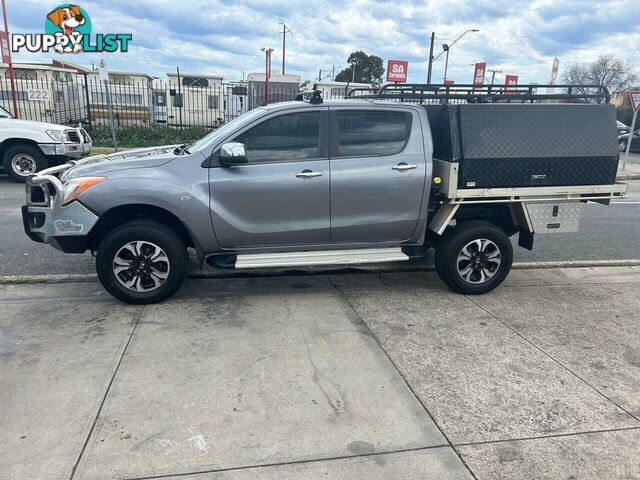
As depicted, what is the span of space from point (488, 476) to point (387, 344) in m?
1.47

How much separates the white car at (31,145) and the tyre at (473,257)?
900 centimetres

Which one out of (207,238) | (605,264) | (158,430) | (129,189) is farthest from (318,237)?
(605,264)

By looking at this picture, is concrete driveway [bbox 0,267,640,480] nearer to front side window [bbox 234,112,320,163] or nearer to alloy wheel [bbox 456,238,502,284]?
alloy wheel [bbox 456,238,502,284]

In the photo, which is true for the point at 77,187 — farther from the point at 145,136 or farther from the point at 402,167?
the point at 145,136

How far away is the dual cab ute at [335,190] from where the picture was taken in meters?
4.43

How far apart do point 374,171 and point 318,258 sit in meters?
0.96

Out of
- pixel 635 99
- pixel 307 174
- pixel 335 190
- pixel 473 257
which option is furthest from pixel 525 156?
pixel 635 99

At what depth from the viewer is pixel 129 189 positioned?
4.33 metres

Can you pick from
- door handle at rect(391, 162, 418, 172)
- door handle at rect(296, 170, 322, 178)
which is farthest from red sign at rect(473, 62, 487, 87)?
door handle at rect(296, 170, 322, 178)

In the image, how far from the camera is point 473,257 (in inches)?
196

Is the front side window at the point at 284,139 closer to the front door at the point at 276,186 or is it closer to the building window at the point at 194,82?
the front door at the point at 276,186

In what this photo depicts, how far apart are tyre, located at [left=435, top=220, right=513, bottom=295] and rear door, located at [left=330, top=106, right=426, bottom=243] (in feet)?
1.50

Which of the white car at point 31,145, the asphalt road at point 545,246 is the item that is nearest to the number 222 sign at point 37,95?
the white car at point 31,145

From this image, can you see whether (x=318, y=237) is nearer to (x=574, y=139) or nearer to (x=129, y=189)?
(x=129, y=189)
